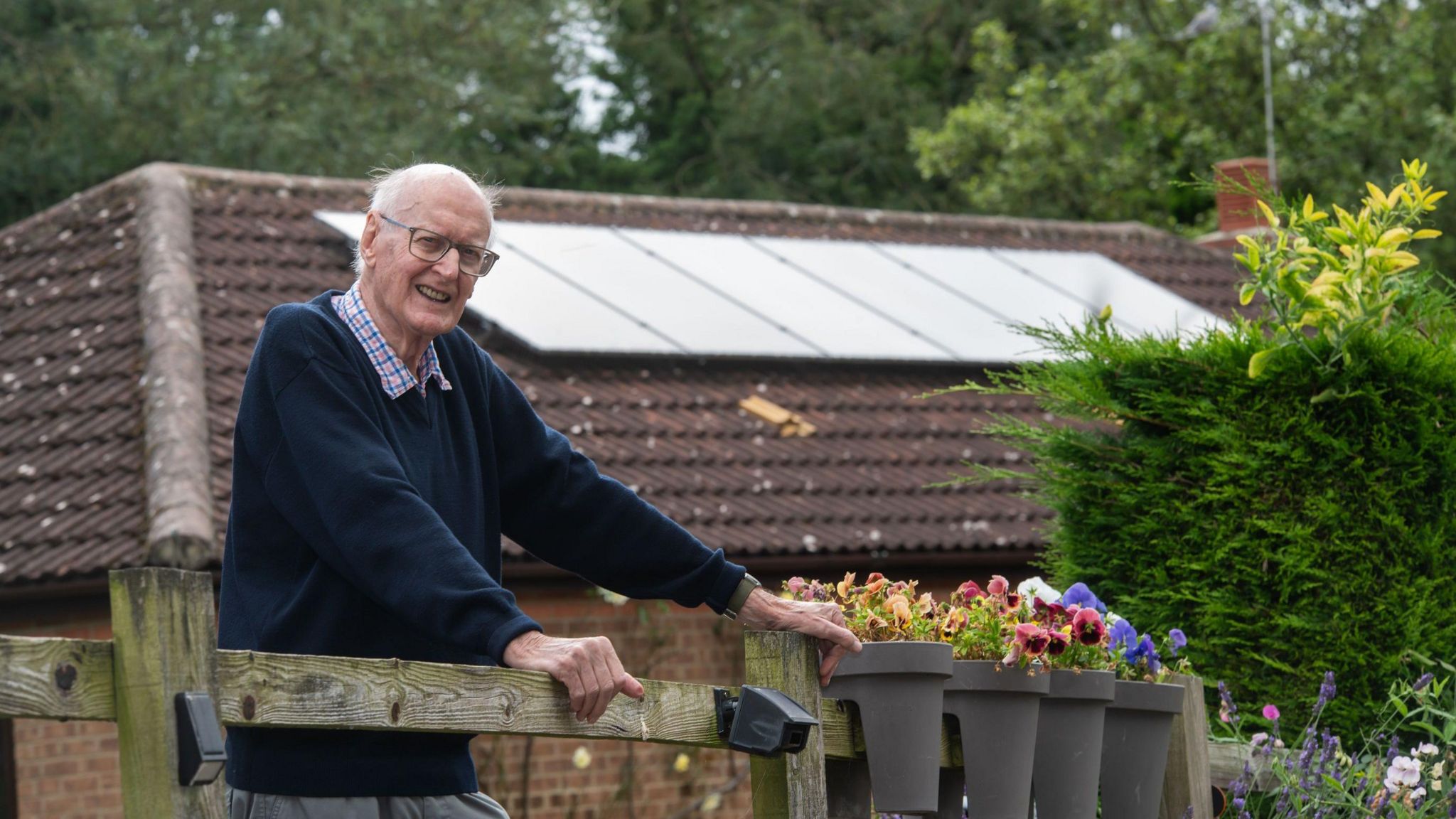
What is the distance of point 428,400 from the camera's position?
3.31 m

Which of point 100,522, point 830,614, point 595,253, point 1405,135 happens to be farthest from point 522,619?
point 1405,135

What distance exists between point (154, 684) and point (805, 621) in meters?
1.40

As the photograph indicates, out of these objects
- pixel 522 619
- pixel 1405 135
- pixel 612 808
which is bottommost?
pixel 612 808

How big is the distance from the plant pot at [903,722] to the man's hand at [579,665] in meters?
0.87

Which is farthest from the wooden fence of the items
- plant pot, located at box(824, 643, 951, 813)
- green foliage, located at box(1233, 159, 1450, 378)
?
green foliage, located at box(1233, 159, 1450, 378)

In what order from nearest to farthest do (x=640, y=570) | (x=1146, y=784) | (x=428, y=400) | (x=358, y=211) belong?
(x=428, y=400) < (x=640, y=570) < (x=1146, y=784) < (x=358, y=211)

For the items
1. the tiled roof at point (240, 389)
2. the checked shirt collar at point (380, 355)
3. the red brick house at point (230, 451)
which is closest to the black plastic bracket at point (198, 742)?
the checked shirt collar at point (380, 355)

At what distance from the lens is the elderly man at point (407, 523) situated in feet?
9.35

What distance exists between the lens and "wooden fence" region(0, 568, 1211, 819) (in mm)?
2449

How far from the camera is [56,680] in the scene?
95.0 inches

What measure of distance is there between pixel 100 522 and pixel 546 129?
20404 mm

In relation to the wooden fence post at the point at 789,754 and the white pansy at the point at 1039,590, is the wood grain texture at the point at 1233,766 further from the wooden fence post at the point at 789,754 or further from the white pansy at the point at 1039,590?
the wooden fence post at the point at 789,754

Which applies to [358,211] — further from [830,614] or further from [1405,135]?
[1405,135]

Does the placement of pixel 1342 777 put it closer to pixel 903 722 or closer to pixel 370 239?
pixel 903 722
